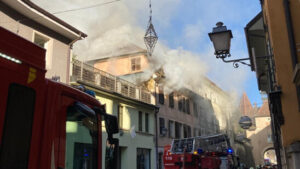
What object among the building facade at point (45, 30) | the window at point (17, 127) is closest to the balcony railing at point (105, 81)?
the building facade at point (45, 30)

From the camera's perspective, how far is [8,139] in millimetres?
2531

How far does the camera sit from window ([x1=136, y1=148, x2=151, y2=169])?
20422 mm

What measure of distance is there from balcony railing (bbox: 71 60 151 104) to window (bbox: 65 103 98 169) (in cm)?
1177

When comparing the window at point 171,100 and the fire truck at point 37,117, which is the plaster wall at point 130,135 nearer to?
the window at point 171,100

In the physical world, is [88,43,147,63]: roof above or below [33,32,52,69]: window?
above

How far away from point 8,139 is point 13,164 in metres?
0.21

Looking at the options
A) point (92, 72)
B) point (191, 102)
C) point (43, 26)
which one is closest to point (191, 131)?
point (191, 102)

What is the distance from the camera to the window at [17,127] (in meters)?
2.50

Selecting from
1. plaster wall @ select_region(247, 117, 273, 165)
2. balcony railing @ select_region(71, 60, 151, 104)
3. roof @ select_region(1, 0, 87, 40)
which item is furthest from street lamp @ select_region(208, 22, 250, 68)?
plaster wall @ select_region(247, 117, 273, 165)

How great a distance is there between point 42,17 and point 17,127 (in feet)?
36.1

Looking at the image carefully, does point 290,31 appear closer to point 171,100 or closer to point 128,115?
point 128,115

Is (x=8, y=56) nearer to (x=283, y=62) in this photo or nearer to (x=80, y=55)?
(x=283, y=62)

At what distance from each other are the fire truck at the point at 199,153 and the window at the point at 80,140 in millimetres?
7225

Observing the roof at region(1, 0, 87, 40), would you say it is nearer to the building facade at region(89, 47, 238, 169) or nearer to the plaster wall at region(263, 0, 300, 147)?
the plaster wall at region(263, 0, 300, 147)
